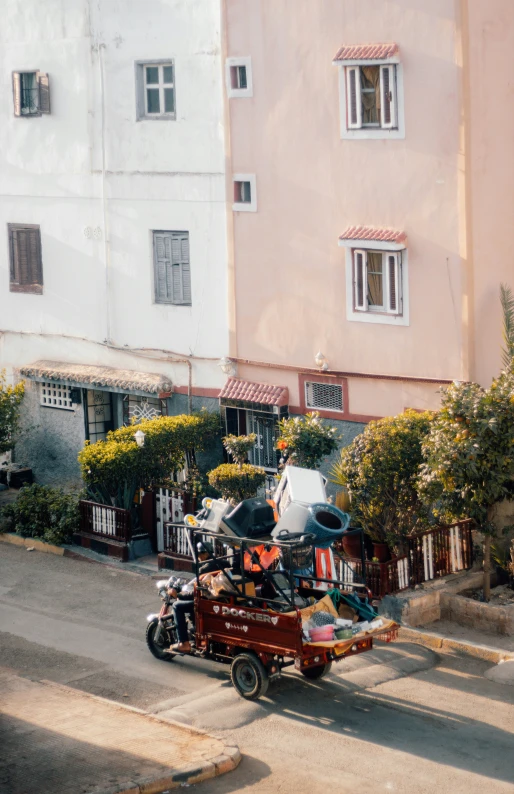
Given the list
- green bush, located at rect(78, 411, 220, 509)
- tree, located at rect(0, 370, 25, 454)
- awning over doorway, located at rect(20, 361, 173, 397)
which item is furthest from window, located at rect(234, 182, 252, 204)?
tree, located at rect(0, 370, 25, 454)

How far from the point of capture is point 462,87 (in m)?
19.1

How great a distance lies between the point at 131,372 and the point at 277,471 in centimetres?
368

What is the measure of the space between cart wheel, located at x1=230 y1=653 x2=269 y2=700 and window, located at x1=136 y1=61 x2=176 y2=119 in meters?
10.9

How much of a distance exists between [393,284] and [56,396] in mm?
7926

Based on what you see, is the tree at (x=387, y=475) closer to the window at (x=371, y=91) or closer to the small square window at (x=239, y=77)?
the window at (x=371, y=91)

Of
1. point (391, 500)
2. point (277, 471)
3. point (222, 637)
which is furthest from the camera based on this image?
point (277, 471)

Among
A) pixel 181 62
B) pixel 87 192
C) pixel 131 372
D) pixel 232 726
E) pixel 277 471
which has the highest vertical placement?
pixel 181 62

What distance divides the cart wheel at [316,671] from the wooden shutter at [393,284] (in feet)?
21.6

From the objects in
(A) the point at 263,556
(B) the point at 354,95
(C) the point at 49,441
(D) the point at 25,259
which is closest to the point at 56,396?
(C) the point at 49,441

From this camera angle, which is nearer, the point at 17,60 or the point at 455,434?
the point at 455,434

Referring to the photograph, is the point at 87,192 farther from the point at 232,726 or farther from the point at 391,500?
the point at 232,726

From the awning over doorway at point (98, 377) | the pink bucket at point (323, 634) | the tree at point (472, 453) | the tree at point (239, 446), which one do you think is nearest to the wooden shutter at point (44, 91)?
the awning over doorway at point (98, 377)

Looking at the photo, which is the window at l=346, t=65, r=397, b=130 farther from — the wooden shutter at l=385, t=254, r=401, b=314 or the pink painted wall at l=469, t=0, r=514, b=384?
the wooden shutter at l=385, t=254, r=401, b=314

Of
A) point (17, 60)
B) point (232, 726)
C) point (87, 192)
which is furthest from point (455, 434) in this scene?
point (17, 60)
